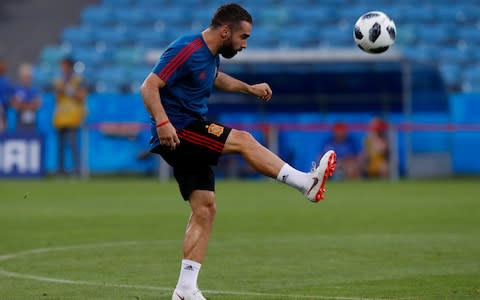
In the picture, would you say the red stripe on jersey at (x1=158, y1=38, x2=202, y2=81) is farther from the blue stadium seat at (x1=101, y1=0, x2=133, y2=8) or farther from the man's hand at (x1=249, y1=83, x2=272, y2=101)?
the blue stadium seat at (x1=101, y1=0, x2=133, y2=8)

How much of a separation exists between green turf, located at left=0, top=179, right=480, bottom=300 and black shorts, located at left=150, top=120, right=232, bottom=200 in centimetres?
86

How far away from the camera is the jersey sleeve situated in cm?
777

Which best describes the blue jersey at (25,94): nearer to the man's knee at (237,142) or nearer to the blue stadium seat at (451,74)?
the blue stadium seat at (451,74)

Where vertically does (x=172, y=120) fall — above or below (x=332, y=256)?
above

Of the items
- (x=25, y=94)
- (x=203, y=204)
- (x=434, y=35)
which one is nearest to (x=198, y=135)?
(x=203, y=204)

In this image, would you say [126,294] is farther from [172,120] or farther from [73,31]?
[73,31]

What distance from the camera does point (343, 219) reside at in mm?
15344

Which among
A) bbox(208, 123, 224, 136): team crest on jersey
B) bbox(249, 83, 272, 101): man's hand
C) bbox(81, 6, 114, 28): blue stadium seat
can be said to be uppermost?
bbox(81, 6, 114, 28): blue stadium seat

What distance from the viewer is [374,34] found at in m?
9.95

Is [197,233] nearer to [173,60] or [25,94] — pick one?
[173,60]

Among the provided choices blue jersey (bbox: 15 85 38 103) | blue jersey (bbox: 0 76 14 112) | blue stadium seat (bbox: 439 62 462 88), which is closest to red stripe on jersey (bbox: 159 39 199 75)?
blue jersey (bbox: 15 85 38 103)

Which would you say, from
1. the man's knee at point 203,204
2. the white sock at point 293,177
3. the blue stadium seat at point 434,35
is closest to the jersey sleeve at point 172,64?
the man's knee at point 203,204

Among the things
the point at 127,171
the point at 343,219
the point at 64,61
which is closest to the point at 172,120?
the point at 343,219

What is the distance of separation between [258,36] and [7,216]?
50.6 ft
